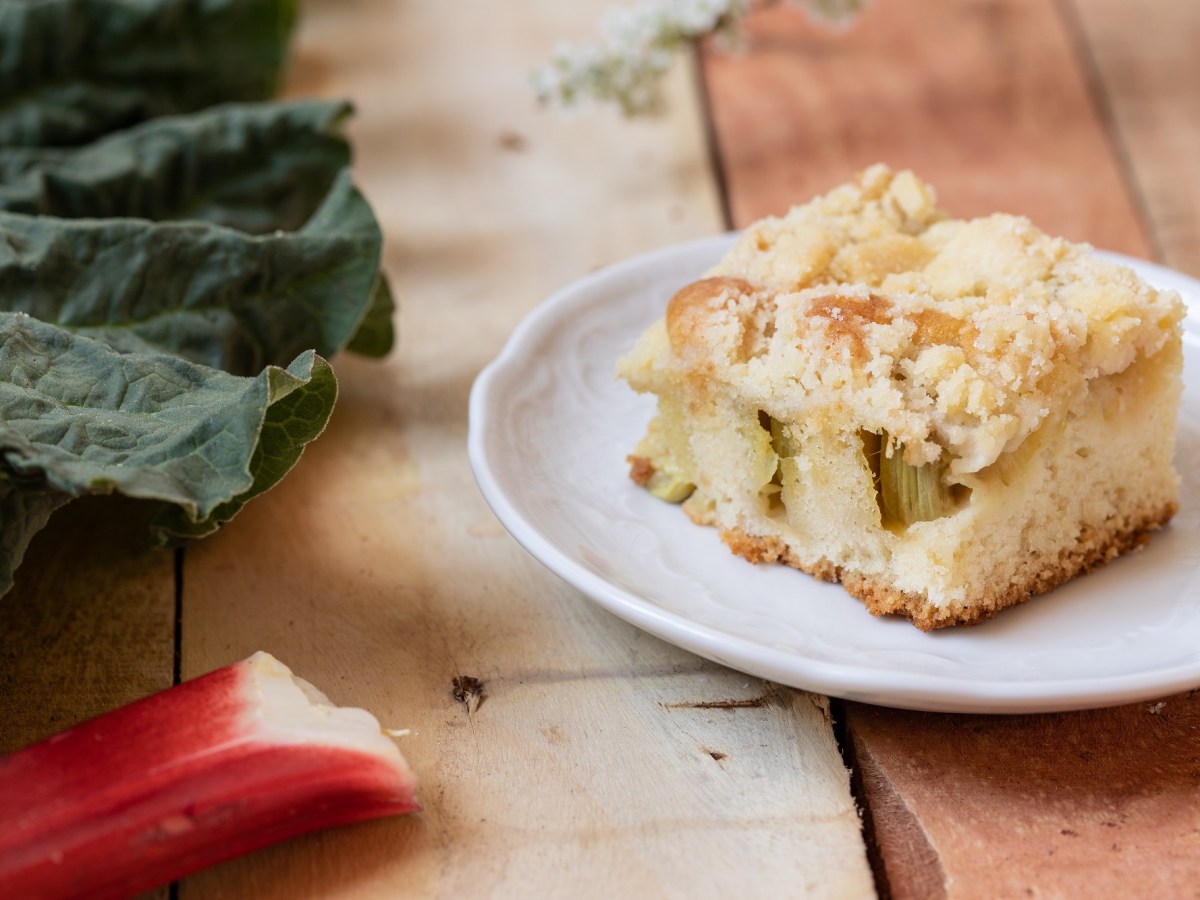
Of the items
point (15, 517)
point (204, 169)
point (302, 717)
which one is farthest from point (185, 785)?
point (204, 169)

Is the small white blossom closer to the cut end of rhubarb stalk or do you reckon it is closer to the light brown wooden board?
the light brown wooden board

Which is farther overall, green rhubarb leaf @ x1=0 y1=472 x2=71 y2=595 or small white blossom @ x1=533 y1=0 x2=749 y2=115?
small white blossom @ x1=533 y1=0 x2=749 y2=115

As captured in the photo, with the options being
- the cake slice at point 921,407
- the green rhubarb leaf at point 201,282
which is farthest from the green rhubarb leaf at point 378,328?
the cake slice at point 921,407

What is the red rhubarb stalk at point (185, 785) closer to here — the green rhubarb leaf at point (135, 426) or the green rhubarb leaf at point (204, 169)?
the green rhubarb leaf at point (135, 426)

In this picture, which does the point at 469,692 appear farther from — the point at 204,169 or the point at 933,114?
the point at 933,114

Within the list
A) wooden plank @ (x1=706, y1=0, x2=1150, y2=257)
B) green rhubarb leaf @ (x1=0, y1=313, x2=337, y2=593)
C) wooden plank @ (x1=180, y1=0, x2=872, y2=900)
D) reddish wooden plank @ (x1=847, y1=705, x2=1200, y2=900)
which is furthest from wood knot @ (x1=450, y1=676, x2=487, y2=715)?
wooden plank @ (x1=706, y1=0, x2=1150, y2=257)
